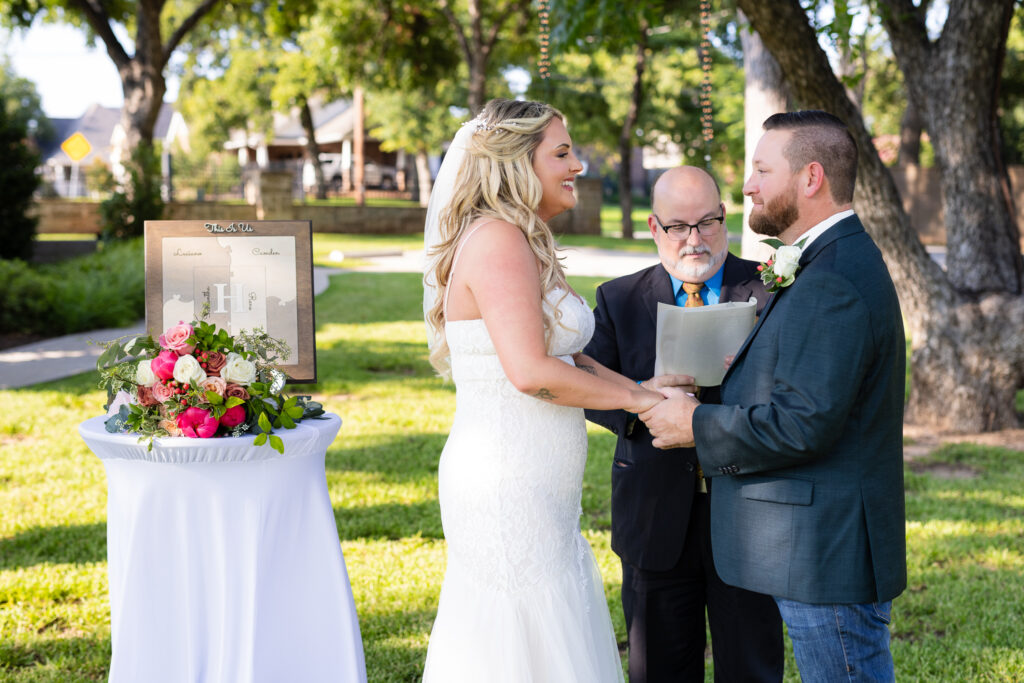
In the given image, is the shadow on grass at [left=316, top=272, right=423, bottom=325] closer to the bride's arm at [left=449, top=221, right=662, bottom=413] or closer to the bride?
the bride

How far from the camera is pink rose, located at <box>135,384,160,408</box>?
311 cm

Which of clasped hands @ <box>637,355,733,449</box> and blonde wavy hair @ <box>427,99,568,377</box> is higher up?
blonde wavy hair @ <box>427,99,568,377</box>

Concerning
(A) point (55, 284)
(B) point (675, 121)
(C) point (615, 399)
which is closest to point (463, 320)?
(C) point (615, 399)

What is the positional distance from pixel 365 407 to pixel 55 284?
6.61 metres

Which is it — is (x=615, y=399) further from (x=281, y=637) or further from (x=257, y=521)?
(x=281, y=637)

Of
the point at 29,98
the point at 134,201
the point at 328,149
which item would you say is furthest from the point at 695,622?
the point at 29,98

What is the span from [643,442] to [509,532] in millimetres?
602

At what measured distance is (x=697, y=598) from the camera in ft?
10.8

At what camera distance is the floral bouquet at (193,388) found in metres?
3.05

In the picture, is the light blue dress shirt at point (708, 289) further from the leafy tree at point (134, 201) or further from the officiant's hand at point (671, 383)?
the leafy tree at point (134, 201)

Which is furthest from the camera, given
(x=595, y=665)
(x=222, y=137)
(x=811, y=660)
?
(x=222, y=137)

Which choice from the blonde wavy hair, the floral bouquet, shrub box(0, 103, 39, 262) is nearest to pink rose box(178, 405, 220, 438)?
the floral bouquet

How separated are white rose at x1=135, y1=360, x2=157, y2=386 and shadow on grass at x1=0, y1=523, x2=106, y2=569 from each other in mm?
2773

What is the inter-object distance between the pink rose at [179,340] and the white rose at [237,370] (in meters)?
0.13
